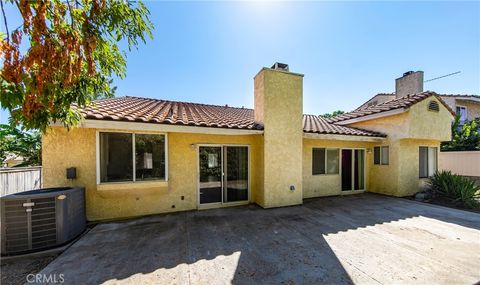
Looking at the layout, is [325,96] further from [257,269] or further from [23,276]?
[23,276]

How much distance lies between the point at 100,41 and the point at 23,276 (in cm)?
476

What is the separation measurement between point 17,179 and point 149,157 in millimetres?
5898

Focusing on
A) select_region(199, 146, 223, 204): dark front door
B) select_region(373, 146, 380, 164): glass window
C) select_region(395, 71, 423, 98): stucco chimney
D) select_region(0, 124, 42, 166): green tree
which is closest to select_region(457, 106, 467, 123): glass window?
select_region(395, 71, 423, 98): stucco chimney

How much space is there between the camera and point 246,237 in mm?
5172

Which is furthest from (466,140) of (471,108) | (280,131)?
(280,131)

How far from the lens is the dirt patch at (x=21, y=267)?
3480 mm

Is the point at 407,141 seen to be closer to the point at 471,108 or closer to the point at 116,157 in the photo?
the point at 116,157

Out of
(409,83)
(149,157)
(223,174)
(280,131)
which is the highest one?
(409,83)

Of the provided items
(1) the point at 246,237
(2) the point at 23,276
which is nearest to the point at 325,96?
(1) the point at 246,237

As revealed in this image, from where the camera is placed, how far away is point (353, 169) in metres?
10.6

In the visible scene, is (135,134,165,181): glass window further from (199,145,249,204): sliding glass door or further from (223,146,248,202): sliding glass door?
(223,146,248,202): sliding glass door

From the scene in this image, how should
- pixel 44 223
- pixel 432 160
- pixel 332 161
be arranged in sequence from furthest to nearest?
pixel 432 160 → pixel 332 161 → pixel 44 223

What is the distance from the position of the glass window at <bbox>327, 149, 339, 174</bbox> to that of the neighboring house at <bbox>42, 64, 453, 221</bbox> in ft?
0.18

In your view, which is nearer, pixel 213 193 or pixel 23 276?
pixel 23 276
